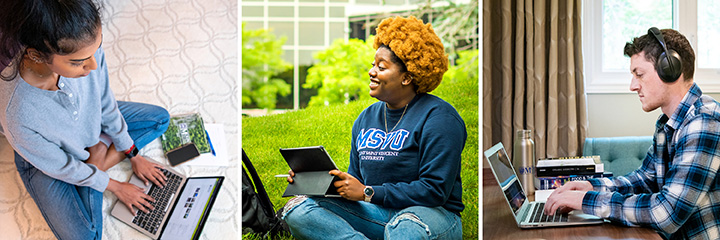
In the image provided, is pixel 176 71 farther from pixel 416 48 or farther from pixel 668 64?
pixel 668 64

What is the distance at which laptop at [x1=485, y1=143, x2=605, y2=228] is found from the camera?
1.36 meters

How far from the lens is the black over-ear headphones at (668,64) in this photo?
5.03 feet

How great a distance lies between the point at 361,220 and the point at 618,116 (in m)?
1.91

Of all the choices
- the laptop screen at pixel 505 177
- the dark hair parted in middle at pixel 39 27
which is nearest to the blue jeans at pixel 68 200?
the dark hair parted in middle at pixel 39 27

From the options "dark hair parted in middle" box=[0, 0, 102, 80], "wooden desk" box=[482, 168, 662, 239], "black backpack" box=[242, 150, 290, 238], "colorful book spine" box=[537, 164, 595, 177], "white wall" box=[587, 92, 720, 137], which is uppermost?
"dark hair parted in middle" box=[0, 0, 102, 80]

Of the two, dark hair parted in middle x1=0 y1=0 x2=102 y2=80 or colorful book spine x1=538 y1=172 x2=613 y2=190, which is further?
colorful book spine x1=538 y1=172 x2=613 y2=190

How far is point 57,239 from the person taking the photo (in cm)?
183

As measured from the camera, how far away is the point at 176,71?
1.92 metres

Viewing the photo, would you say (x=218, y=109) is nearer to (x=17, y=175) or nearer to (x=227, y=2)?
(x=227, y=2)

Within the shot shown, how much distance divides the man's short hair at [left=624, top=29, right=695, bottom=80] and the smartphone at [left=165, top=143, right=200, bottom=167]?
1494 millimetres

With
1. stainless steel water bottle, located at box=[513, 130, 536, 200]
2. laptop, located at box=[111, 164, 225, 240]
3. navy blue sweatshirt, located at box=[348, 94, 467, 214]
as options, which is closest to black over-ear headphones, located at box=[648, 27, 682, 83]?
stainless steel water bottle, located at box=[513, 130, 536, 200]

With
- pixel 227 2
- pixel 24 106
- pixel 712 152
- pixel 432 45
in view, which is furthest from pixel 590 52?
pixel 24 106

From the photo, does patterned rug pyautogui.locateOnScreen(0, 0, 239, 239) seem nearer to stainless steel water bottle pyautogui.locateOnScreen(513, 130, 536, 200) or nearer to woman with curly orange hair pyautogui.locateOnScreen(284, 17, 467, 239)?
woman with curly orange hair pyautogui.locateOnScreen(284, 17, 467, 239)

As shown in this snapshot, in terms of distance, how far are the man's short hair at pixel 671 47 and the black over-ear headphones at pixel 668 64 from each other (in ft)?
0.05
